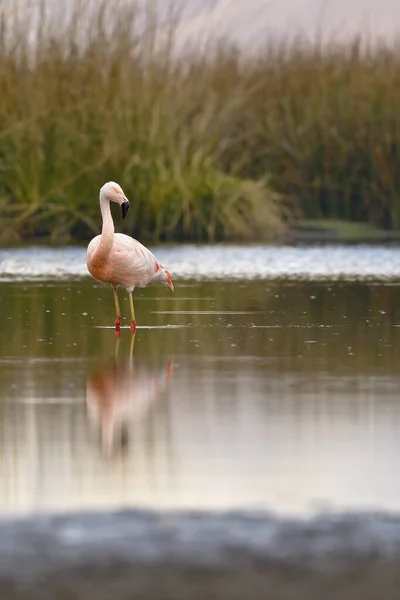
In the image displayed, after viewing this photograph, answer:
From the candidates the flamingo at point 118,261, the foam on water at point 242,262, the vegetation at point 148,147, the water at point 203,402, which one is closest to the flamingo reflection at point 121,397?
the water at point 203,402

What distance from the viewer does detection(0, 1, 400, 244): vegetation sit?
2178cm

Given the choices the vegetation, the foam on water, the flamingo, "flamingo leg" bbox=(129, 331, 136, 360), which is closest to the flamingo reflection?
"flamingo leg" bbox=(129, 331, 136, 360)

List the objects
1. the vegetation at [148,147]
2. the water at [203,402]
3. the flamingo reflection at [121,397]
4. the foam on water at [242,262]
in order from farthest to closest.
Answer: the vegetation at [148,147] → the foam on water at [242,262] → the flamingo reflection at [121,397] → the water at [203,402]

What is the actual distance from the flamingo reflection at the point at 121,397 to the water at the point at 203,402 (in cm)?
1

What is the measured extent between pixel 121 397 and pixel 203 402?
37 cm

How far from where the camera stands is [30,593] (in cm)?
389

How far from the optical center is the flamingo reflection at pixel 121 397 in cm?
633

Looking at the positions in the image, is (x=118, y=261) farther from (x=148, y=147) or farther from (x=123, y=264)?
(x=148, y=147)

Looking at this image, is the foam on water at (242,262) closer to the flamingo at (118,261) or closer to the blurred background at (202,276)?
the blurred background at (202,276)

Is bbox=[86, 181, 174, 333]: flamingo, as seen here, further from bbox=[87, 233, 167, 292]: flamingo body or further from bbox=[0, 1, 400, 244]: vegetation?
bbox=[0, 1, 400, 244]: vegetation

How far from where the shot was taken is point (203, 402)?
7.15 metres

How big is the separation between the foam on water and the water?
264 cm

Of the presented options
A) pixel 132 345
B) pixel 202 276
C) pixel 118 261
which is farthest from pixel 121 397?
pixel 202 276

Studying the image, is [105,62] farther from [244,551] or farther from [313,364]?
[244,551]
